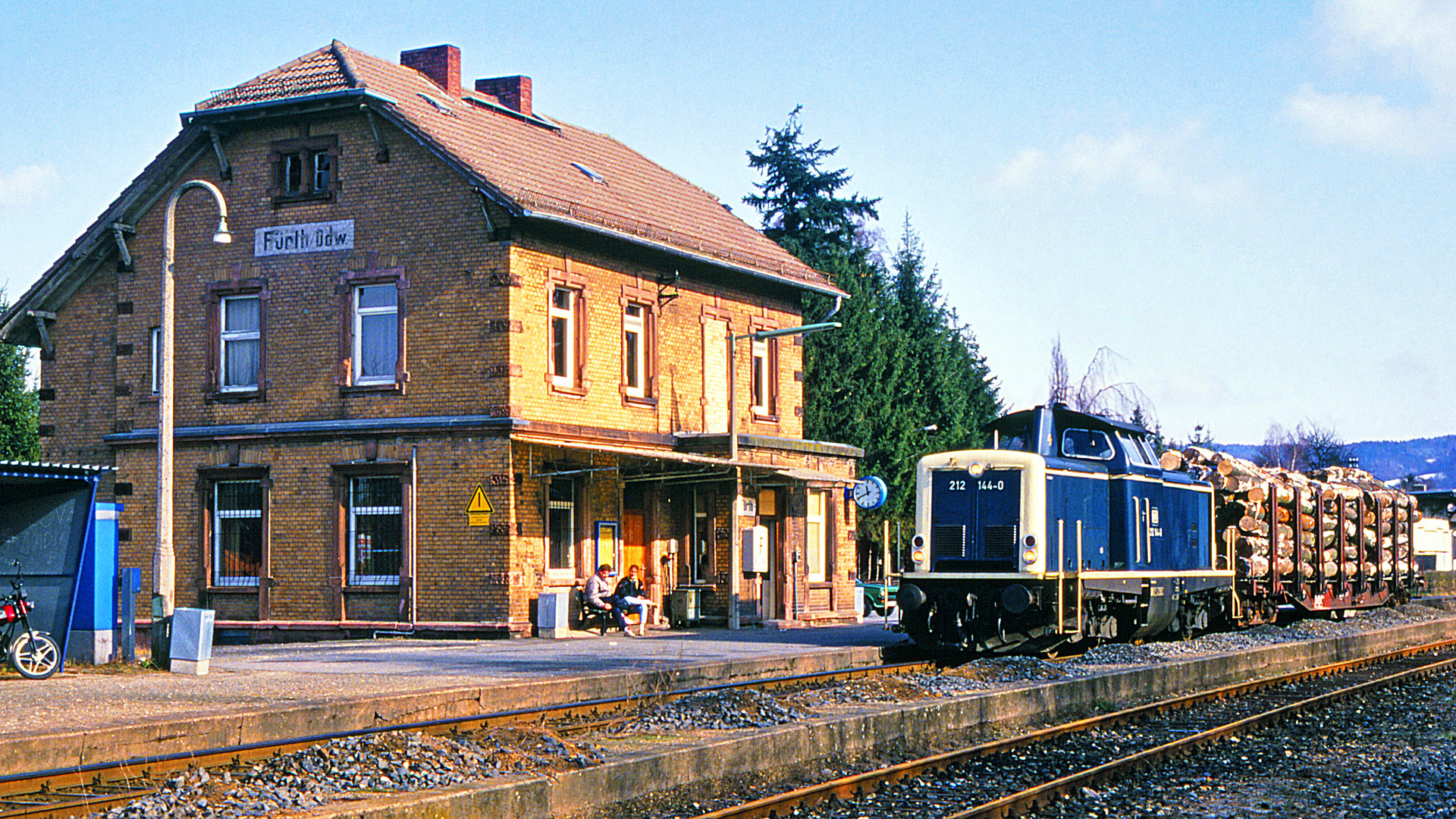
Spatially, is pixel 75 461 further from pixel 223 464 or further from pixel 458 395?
pixel 458 395

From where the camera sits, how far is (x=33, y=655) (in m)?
16.9

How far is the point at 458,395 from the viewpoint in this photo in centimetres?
2508

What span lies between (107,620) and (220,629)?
315 inches

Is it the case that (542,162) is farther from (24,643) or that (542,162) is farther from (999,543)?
(24,643)

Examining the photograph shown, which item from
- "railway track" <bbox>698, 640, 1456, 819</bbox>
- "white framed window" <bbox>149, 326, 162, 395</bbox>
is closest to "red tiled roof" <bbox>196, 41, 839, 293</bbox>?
"white framed window" <bbox>149, 326, 162, 395</bbox>

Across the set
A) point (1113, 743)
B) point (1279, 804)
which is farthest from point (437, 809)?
point (1113, 743)

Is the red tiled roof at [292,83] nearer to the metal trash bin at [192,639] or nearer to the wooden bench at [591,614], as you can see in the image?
the wooden bench at [591,614]

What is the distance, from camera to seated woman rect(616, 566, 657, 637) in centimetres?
2589

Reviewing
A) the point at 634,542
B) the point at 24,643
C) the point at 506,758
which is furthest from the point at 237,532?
the point at 506,758

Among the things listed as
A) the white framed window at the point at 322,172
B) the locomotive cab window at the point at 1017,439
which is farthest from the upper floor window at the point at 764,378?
the locomotive cab window at the point at 1017,439

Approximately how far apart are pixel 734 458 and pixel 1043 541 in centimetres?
782

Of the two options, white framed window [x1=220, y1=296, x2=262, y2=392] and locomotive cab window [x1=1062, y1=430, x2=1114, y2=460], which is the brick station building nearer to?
white framed window [x1=220, y1=296, x2=262, y2=392]

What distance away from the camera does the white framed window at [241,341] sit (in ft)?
88.4

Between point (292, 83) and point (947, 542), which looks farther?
point (292, 83)
